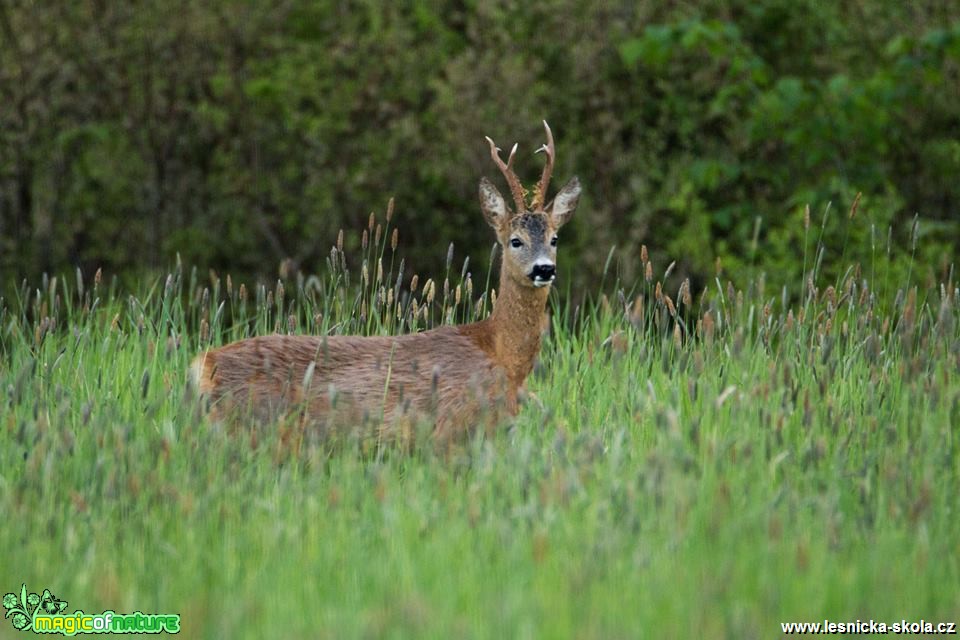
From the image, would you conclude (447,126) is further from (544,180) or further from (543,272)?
(543,272)

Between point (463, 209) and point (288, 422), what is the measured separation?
26.6 ft

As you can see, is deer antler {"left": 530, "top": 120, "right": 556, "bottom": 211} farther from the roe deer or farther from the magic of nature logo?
the magic of nature logo

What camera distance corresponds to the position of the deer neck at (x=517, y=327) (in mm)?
6785

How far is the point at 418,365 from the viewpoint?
645 centimetres

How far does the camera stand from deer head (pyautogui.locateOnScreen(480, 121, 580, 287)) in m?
6.77

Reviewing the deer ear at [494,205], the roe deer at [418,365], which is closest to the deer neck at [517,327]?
the roe deer at [418,365]

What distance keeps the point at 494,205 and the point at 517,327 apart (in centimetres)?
64

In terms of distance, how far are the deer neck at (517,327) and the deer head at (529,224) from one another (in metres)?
0.07

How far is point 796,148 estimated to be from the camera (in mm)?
12805

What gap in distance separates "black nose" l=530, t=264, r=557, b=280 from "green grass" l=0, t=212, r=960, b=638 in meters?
0.63

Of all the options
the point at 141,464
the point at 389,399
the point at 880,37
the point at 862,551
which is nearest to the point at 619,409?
the point at 389,399

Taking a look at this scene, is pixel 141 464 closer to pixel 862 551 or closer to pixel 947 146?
pixel 862 551

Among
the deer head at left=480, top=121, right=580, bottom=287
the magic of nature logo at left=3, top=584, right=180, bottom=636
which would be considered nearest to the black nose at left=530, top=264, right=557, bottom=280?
the deer head at left=480, top=121, right=580, bottom=287

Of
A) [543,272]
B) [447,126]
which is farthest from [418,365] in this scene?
[447,126]
